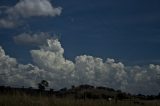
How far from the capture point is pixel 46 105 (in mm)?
21750

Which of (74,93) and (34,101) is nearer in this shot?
(34,101)

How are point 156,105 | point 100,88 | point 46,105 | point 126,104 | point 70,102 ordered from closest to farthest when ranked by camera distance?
point 46,105 < point 70,102 < point 126,104 < point 156,105 < point 100,88

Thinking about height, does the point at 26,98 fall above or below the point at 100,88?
below

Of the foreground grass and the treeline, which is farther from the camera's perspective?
the treeline

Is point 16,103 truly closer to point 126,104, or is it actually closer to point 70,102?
point 70,102

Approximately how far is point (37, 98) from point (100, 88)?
54.7m

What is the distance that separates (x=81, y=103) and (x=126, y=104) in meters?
3.56

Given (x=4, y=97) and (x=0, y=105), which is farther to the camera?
(x=4, y=97)

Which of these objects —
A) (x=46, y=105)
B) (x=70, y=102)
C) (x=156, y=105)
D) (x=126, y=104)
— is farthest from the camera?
(x=156, y=105)

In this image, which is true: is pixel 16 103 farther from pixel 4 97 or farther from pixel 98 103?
pixel 98 103

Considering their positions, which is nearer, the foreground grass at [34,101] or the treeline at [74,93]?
the foreground grass at [34,101]

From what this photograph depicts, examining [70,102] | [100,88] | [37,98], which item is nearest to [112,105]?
[70,102]

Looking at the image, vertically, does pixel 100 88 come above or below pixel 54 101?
above

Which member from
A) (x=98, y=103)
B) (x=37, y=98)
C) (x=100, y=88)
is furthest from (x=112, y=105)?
(x=100, y=88)
